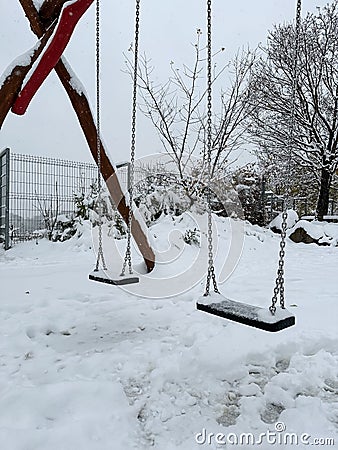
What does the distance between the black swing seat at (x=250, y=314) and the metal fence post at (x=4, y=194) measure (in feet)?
14.0

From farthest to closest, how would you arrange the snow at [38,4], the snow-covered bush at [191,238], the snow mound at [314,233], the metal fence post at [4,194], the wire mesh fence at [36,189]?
the snow mound at [314,233], the wire mesh fence at [36,189], the metal fence post at [4,194], the snow-covered bush at [191,238], the snow at [38,4]

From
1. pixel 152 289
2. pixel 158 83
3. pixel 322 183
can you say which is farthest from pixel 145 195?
pixel 322 183

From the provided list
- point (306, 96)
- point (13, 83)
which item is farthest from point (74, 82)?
point (306, 96)

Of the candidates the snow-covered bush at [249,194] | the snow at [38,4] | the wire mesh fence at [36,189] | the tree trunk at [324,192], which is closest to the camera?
the snow at [38,4]

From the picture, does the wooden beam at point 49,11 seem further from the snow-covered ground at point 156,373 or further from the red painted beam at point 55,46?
the snow-covered ground at point 156,373

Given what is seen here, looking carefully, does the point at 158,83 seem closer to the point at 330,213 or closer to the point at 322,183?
the point at 322,183


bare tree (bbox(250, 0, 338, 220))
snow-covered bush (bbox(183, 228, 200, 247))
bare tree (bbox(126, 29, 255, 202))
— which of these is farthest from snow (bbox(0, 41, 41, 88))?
bare tree (bbox(250, 0, 338, 220))

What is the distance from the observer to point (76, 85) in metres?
2.59

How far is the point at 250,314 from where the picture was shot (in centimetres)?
145

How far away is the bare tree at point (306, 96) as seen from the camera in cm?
833

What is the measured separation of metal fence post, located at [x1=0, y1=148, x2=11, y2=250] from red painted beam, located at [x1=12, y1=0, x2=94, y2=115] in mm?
3493

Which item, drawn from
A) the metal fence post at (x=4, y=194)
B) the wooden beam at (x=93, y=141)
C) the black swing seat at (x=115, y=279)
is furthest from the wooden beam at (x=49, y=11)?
the metal fence post at (x=4, y=194)

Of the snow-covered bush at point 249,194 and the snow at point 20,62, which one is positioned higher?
the snow at point 20,62

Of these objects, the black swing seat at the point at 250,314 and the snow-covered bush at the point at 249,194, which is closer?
the black swing seat at the point at 250,314
